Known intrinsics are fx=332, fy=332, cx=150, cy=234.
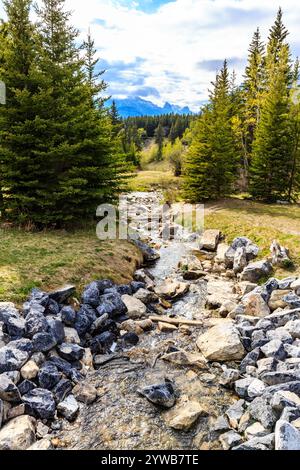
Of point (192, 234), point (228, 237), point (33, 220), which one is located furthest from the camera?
point (192, 234)

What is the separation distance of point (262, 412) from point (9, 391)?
17.3 ft

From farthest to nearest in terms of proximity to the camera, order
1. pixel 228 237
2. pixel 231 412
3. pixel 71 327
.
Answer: pixel 228 237
pixel 71 327
pixel 231 412

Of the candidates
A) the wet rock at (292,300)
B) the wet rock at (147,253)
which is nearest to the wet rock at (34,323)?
the wet rock at (292,300)

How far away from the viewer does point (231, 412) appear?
724 centimetres

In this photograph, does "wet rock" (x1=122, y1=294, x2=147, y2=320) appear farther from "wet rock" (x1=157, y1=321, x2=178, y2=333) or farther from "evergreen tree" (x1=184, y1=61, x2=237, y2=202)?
"evergreen tree" (x1=184, y1=61, x2=237, y2=202)

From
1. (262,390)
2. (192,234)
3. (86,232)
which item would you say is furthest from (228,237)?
(262,390)

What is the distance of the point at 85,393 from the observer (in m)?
7.63

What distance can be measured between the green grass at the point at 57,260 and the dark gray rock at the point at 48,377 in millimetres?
2924

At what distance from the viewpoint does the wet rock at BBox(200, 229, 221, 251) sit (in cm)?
1995

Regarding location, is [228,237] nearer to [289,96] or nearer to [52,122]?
[52,122]

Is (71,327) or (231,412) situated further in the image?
(71,327)

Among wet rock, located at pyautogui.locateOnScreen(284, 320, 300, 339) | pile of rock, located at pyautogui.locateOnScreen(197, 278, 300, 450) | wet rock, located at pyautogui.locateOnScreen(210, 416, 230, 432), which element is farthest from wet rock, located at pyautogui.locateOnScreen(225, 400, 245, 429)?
wet rock, located at pyautogui.locateOnScreen(284, 320, 300, 339)

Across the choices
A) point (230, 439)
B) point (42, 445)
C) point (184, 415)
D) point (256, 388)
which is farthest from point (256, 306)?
point (42, 445)
